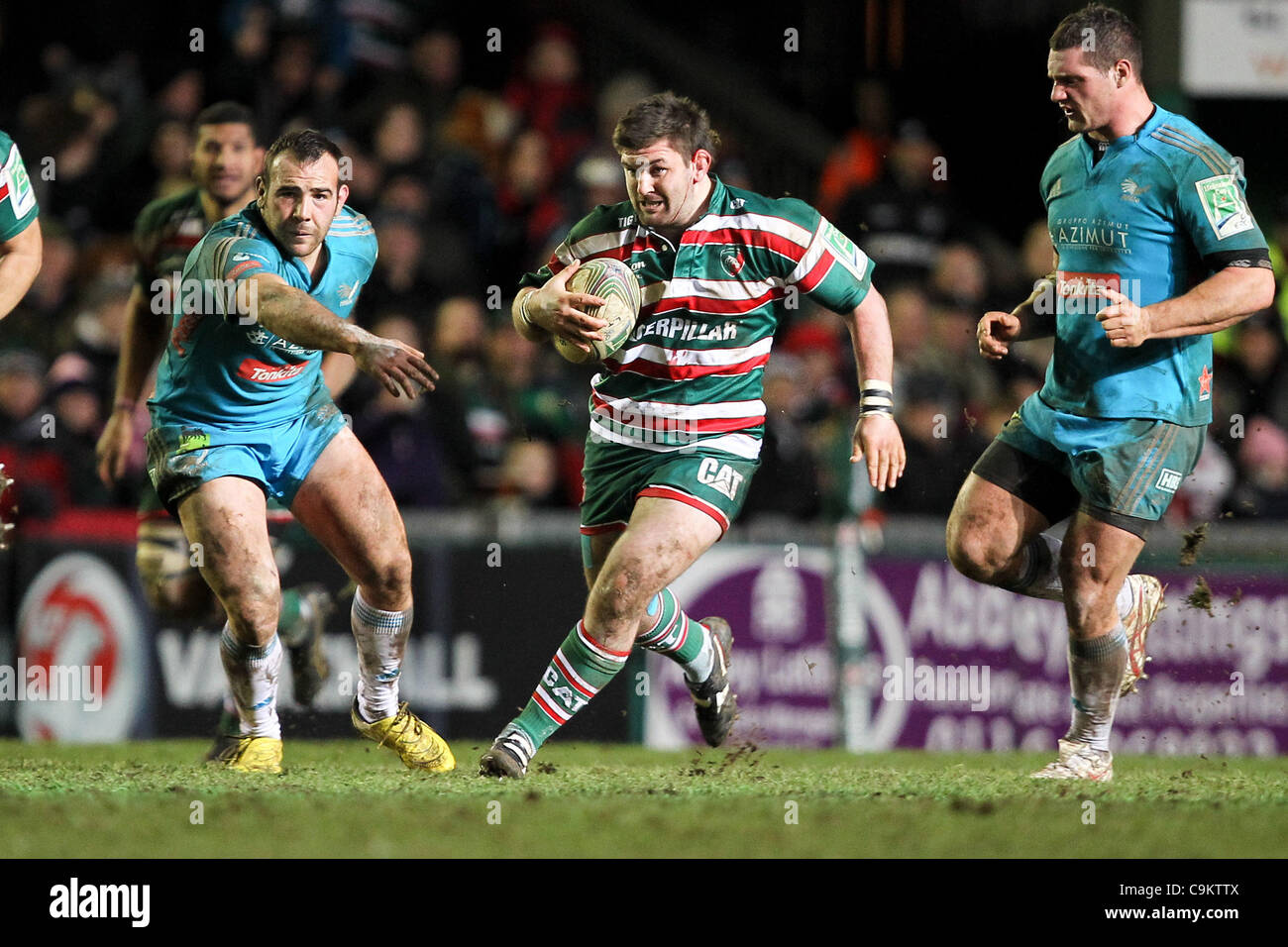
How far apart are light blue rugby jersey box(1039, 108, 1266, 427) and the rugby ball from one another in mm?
1742

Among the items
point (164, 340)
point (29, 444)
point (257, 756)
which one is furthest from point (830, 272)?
point (29, 444)

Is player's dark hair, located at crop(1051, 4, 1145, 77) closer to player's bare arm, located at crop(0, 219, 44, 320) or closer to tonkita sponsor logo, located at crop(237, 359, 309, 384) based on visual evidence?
tonkita sponsor logo, located at crop(237, 359, 309, 384)

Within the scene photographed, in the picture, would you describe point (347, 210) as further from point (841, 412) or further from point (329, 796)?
point (841, 412)

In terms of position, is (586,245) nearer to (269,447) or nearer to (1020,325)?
(269,447)

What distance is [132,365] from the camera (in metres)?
8.34

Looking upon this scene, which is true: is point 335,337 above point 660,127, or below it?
below

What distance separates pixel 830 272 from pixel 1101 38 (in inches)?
53.5

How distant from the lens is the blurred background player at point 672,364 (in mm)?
6559

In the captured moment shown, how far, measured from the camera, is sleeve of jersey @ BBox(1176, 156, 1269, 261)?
6.54 m

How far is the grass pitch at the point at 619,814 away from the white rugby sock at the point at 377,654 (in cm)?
28

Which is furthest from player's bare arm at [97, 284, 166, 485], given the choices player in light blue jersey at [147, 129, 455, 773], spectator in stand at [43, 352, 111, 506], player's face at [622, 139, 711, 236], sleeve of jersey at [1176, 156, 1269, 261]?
sleeve of jersey at [1176, 156, 1269, 261]

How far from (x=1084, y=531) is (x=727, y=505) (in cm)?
138

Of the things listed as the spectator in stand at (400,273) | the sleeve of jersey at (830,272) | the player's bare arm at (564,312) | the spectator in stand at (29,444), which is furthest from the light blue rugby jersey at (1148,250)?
the spectator in stand at (29,444)
